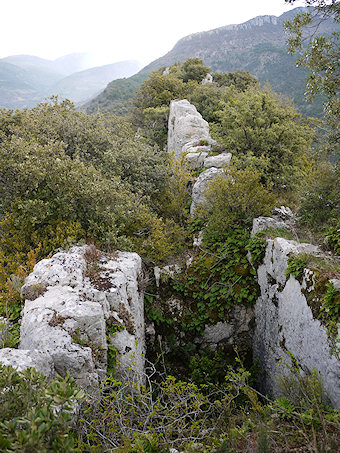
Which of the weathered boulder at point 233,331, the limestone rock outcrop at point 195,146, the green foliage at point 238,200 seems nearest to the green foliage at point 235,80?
the limestone rock outcrop at point 195,146

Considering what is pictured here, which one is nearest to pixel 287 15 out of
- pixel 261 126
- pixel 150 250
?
pixel 261 126

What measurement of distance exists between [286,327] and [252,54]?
100 metres

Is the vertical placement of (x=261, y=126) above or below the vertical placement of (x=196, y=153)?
above

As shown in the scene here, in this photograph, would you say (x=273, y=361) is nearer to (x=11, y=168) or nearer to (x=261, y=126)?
(x=11, y=168)

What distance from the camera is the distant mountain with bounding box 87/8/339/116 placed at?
59.7 meters

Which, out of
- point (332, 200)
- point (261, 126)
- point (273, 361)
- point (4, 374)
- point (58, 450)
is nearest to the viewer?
point (58, 450)

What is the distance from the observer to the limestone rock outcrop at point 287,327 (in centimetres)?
519

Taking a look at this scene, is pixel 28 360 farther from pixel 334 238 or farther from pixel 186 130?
pixel 186 130

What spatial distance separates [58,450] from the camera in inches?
94.1

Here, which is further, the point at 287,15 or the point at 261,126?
the point at 287,15

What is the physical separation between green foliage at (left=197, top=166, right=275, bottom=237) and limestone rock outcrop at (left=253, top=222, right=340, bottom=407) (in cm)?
163

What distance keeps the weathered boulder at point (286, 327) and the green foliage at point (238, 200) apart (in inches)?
63.5

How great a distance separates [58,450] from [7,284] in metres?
4.80

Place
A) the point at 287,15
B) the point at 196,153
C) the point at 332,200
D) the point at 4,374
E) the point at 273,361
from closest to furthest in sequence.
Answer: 1. the point at 4,374
2. the point at 273,361
3. the point at 332,200
4. the point at 196,153
5. the point at 287,15
